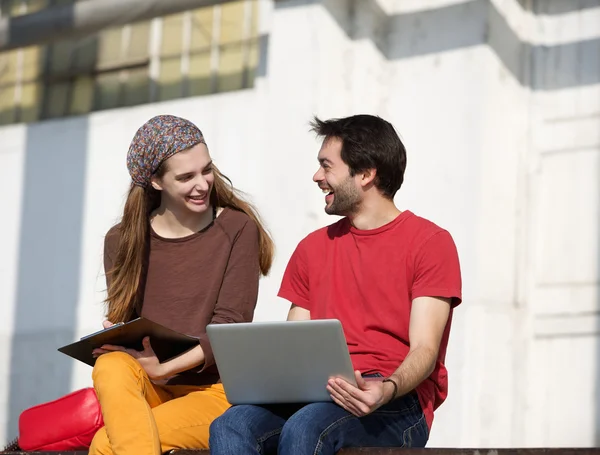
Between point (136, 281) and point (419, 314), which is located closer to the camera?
point (419, 314)

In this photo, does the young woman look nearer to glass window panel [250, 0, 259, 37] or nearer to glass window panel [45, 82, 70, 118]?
glass window panel [250, 0, 259, 37]

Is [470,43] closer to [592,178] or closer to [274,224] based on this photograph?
[592,178]

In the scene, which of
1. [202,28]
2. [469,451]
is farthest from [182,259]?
[202,28]

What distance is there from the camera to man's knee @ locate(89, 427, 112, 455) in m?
3.62

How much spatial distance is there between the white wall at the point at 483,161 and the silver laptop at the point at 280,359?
87.2 inches

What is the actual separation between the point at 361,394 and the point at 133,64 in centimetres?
428

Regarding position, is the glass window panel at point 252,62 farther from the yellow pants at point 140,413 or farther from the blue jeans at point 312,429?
the blue jeans at point 312,429

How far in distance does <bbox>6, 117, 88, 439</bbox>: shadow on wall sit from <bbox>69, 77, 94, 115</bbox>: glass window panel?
14cm

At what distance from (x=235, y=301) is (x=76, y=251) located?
126 inches

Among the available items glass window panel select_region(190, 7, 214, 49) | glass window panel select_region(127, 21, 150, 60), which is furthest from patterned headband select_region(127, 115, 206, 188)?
glass window panel select_region(127, 21, 150, 60)

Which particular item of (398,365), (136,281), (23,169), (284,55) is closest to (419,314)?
(398,365)

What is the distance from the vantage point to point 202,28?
6.89 m

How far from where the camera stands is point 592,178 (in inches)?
225

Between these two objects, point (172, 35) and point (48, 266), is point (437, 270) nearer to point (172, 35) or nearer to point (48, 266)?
point (172, 35)
